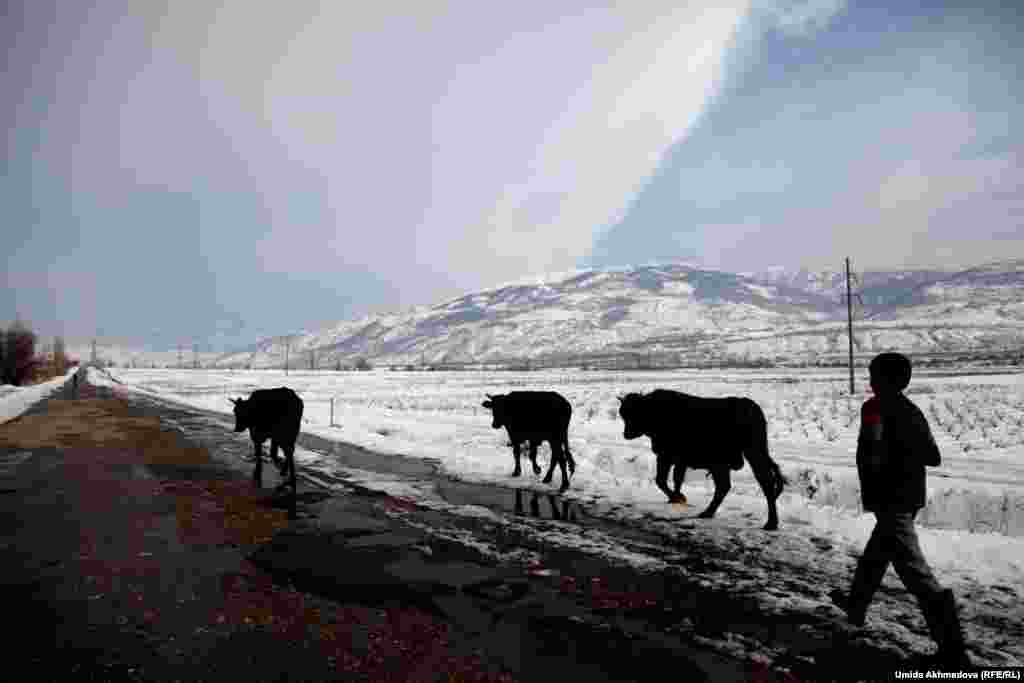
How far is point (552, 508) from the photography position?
10.0m

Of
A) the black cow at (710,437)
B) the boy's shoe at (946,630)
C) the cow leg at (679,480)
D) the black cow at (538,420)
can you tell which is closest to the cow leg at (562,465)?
the black cow at (538,420)

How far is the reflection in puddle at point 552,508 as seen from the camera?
9.40m

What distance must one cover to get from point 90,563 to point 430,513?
4655 millimetres

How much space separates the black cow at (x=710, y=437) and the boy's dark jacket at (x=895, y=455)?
12.1ft

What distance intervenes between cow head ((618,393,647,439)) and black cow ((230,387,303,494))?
746 centimetres

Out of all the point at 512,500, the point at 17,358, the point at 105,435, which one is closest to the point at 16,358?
the point at 17,358

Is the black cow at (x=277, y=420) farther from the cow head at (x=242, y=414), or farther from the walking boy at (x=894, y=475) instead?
the walking boy at (x=894, y=475)

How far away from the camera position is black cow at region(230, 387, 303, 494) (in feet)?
43.1

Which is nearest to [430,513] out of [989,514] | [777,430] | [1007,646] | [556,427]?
[556,427]

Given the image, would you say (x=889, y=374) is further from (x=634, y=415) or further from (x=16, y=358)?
(x=16, y=358)

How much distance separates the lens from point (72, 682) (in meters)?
4.08

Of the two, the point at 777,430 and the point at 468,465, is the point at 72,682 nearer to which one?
the point at 468,465

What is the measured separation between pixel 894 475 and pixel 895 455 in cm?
17

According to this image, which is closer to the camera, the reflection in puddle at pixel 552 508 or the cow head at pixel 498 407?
the reflection in puddle at pixel 552 508
